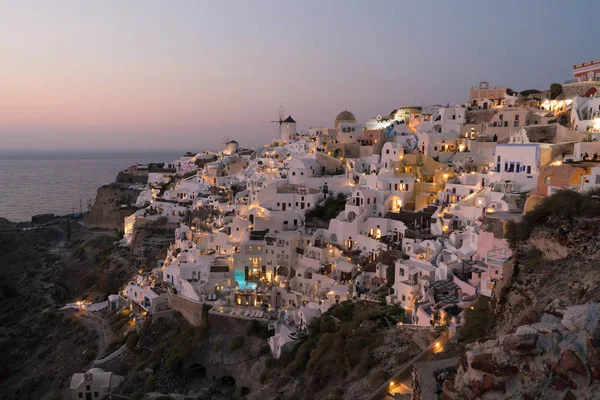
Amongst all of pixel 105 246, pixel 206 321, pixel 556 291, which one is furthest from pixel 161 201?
pixel 556 291

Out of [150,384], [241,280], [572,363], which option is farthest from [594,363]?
[241,280]


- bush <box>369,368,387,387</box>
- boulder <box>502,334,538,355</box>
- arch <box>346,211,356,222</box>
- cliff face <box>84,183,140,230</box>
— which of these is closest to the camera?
boulder <box>502,334,538,355</box>

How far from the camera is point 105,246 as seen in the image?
44125mm

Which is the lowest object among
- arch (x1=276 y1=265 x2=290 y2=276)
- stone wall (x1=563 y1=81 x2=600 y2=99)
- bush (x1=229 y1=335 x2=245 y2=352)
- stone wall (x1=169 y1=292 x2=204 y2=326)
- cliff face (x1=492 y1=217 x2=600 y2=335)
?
bush (x1=229 y1=335 x2=245 y2=352)

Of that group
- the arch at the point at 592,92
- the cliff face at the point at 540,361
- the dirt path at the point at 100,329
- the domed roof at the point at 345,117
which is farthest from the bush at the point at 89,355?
the arch at the point at 592,92

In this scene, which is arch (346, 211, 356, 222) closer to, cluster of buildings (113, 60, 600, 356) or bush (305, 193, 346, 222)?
cluster of buildings (113, 60, 600, 356)

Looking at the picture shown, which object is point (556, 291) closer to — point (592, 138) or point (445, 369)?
point (445, 369)

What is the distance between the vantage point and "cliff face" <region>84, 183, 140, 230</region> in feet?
168

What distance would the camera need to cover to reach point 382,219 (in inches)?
1033

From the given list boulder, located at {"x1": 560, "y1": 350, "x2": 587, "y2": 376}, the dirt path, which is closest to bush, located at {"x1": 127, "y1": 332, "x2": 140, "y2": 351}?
the dirt path

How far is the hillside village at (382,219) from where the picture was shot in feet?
61.9

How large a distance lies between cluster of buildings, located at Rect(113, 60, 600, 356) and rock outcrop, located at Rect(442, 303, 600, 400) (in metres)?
8.35

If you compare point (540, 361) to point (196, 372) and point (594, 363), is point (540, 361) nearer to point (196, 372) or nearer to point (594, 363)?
point (594, 363)

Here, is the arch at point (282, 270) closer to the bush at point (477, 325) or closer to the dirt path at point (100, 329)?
the dirt path at point (100, 329)
